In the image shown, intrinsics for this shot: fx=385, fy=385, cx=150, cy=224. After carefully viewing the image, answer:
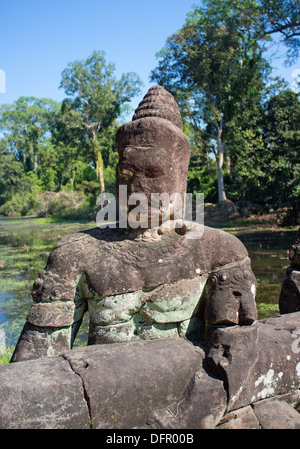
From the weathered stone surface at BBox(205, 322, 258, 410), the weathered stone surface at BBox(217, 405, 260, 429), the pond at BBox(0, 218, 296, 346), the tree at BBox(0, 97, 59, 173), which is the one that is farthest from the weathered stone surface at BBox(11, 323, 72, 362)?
the tree at BBox(0, 97, 59, 173)

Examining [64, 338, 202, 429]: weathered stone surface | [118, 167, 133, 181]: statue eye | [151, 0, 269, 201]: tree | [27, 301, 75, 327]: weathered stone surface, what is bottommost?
[64, 338, 202, 429]: weathered stone surface

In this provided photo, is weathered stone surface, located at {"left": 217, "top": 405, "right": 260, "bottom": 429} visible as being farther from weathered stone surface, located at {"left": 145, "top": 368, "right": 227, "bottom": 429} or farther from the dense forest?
the dense forest

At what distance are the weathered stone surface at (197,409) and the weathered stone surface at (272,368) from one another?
143 millimetres

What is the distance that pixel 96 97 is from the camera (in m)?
28.6

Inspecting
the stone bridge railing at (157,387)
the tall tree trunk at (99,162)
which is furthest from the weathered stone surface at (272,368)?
the tall tree trunk at (99,162)

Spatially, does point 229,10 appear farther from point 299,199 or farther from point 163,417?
point 163,417

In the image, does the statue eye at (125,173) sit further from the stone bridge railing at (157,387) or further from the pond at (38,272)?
the pond at (38,272)

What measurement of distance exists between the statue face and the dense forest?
1334 cm

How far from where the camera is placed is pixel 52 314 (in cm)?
224

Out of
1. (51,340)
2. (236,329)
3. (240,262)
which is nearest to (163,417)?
(236,329)

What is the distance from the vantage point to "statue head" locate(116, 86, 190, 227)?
2.39 meters

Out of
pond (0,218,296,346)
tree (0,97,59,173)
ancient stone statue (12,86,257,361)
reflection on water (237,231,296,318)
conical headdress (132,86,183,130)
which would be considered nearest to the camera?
ancient stone statue (12,86,257,361)

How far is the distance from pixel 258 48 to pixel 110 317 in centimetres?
2314
